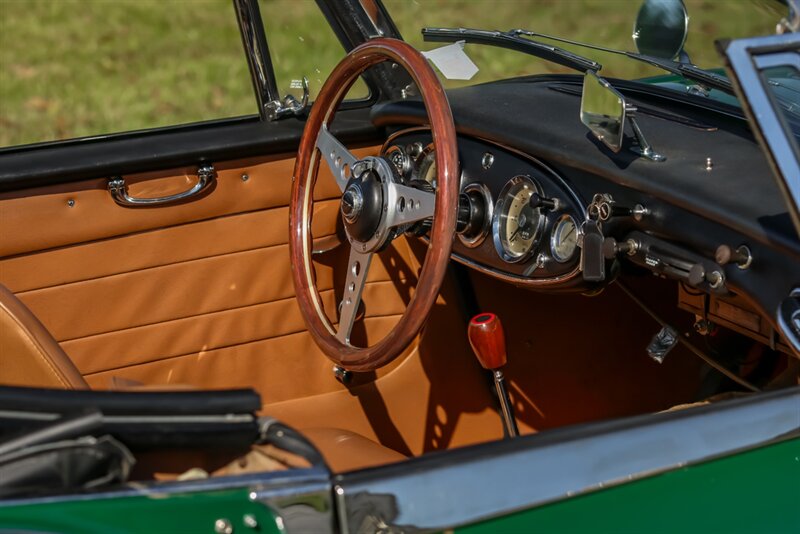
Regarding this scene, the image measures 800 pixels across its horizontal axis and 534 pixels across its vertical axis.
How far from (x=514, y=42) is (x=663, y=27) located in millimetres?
359

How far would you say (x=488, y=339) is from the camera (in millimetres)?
2164

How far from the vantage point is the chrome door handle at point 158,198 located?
2.44 meters

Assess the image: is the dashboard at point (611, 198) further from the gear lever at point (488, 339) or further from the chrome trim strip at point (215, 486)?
the chrome trim strip at point (215, 486)

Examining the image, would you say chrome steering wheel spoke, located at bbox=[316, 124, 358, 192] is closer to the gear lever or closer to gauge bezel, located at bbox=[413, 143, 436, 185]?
gauge bezel, located at bbox=[413, 143, 436, 185]

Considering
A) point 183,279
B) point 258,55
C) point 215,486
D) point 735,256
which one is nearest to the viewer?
point 215,486

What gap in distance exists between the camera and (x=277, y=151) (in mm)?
2607

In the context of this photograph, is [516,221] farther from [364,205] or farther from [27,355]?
[27,355]

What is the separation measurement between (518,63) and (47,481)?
1.73m

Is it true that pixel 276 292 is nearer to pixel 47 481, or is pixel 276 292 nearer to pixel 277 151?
pixel 277 151

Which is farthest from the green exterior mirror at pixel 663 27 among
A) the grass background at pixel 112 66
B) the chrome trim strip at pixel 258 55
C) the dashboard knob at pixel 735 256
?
the grass background at pixel 112 66

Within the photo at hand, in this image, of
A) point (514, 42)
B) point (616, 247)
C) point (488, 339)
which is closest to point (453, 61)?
point (514, 42)

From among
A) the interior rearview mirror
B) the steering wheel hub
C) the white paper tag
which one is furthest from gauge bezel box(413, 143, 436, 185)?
the interior rearview mirror

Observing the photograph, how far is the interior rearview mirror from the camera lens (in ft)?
5.75

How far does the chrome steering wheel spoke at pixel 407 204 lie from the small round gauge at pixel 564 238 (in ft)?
0.84
